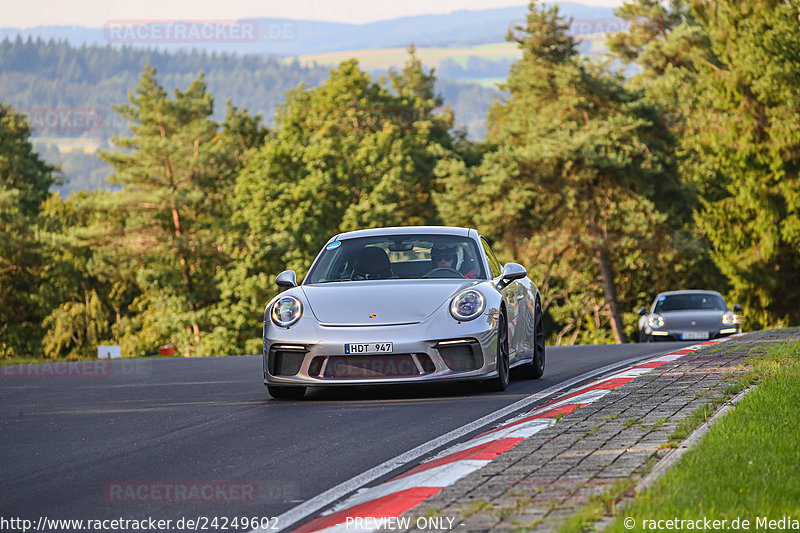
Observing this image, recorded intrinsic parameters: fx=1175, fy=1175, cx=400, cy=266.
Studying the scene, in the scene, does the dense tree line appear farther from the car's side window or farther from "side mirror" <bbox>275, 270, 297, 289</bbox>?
"side mirror" <bbox>275, 270, 297, 289</bbox>

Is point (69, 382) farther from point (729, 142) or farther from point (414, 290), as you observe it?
point (729, 142)

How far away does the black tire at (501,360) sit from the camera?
10.3 m

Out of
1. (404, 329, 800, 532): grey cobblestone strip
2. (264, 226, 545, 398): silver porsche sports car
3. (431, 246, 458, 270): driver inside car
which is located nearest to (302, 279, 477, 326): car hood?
(264, 226, 545, 398): silver porsche sports car

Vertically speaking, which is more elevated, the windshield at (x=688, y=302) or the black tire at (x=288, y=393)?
the black tire at (x=288, y=393)

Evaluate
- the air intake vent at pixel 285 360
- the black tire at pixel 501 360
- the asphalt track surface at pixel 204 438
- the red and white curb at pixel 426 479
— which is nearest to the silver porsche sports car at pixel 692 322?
the asphalt track surface at pixel 204 438

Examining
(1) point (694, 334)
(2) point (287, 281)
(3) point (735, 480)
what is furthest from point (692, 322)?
(3) point (735, 480)

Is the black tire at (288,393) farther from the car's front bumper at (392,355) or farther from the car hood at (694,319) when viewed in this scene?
the car hood at (694,319)

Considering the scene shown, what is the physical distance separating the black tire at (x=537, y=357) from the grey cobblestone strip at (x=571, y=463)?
2.36 meters

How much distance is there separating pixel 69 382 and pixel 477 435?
7.55 metres

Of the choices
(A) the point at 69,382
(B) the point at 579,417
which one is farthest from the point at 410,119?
(B) the point at 579,417

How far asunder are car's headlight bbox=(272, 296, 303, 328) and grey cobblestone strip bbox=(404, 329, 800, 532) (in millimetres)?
2750

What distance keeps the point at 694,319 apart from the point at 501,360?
16170 mm

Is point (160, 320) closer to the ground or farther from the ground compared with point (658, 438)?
closer to the ground

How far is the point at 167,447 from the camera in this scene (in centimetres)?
767
